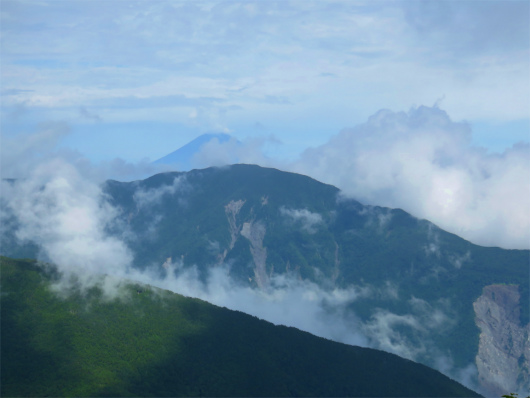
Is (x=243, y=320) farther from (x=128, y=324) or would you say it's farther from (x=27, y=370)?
(x=27, y=370)

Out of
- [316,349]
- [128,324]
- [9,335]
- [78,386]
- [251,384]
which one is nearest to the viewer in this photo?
[78,386]

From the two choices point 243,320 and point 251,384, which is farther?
point 243,320

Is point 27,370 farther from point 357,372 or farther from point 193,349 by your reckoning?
point 357,372

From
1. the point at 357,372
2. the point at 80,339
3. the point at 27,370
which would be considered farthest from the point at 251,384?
the point at 27,370

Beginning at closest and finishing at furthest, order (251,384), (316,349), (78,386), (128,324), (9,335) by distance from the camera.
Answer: (78,386)
(9,335)
(251,384)
(128,324)
(316,349)

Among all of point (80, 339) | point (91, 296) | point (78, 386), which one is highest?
point (91, 296)

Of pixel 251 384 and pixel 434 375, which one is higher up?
pixel 434 375

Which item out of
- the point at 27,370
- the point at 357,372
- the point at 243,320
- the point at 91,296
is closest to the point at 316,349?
the point at 357,372
